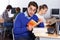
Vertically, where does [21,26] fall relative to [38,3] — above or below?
below

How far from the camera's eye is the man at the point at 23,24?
2.68 m

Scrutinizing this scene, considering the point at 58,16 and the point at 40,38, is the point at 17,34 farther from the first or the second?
the point at 58,16

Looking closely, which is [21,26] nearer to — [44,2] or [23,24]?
[23,24]

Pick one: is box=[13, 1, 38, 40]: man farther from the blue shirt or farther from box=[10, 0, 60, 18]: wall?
box=[10, 0, 60, 18]: wall

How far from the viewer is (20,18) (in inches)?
107

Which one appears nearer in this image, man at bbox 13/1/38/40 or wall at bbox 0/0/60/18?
man at bbox 13/1/38/40

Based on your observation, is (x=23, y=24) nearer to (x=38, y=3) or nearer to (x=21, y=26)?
(x=21, y=26)

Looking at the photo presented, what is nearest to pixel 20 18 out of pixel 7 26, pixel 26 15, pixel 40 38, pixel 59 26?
pixel 26 15

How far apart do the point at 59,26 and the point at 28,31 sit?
0.52 meters

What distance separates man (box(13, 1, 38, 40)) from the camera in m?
2.68

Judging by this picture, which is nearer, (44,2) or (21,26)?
(21,26)

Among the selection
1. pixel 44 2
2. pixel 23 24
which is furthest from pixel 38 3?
pixel 23 24

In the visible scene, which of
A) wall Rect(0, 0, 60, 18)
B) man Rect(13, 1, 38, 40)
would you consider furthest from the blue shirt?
wall Rect(0, 0, 60, 18)

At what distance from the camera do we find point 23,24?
274 cm
